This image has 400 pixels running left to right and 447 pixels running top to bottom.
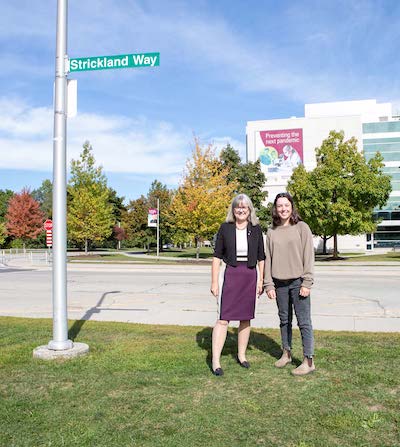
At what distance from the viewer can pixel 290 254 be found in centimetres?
493

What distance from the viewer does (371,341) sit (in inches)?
245

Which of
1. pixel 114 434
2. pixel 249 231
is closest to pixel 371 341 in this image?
pixel 249 231

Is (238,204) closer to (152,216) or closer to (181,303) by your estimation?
(181,303)

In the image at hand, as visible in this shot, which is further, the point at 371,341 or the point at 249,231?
the point at 371,341

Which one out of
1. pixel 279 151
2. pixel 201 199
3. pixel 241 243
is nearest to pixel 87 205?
pixel 201 199

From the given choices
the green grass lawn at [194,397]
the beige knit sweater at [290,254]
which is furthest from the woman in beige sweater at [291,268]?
the green grass lawn at [194,397]

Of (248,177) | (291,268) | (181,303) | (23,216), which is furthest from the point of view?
(23,216)

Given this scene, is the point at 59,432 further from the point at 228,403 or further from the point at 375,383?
the point at 375,383

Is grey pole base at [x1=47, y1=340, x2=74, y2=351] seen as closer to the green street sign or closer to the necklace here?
the necklace

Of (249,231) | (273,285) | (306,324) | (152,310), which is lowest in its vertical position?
(152,310)

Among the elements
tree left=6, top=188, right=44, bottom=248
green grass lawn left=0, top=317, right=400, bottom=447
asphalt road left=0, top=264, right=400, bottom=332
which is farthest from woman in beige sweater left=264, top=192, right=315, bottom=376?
tree left=6, top=188, right=44, bottom=248

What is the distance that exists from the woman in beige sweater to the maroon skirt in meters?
0.22

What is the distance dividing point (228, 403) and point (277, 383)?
76 centimetres

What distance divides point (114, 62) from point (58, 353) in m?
3.68
